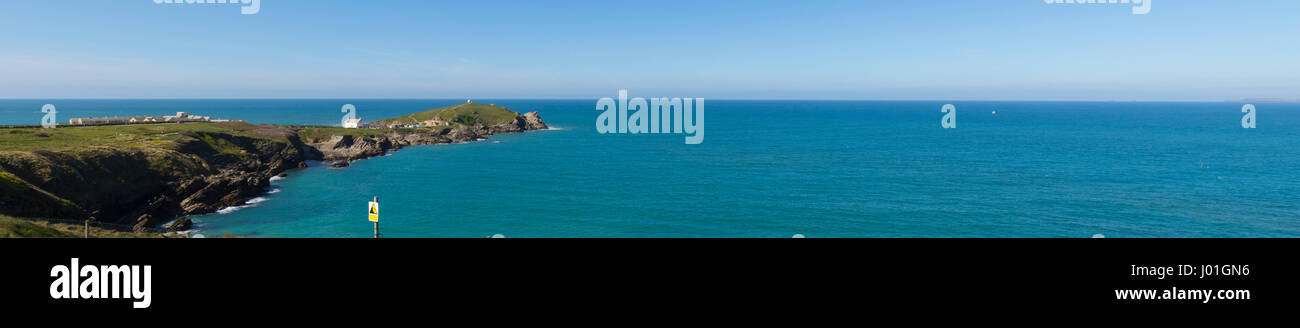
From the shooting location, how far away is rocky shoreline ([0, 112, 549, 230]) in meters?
50.3

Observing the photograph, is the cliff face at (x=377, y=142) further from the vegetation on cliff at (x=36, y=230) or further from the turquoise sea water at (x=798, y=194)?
the vegetation on cliff at (x=36, y=230)

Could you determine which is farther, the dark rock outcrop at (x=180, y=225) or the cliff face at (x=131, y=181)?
the cliff face at (x=131, y=181)

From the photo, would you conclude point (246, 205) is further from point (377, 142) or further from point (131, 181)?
point (377, 142)

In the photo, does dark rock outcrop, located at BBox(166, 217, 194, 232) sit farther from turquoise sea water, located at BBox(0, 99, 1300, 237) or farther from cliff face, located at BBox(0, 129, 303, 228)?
cliff face, located at BBox(0, 129, 303, 228)

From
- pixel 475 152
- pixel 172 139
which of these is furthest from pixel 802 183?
pixel 172 139

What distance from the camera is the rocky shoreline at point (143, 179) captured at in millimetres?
50312

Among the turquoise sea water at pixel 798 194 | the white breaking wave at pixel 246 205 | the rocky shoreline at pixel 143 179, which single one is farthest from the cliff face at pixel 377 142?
the white breaking wave at pixel 246 205

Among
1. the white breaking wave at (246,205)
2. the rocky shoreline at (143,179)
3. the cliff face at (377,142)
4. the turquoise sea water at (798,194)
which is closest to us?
the rocky shoreline at (143,179)

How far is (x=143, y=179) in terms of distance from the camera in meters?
62.0

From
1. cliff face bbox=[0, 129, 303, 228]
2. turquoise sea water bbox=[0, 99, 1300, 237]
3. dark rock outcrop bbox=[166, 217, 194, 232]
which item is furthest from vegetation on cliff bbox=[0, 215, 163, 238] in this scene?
turquoise sea water bbox=[0, 99, 1300, 237]

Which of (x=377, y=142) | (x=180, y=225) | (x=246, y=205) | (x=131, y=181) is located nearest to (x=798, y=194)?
(x=246, y=205)

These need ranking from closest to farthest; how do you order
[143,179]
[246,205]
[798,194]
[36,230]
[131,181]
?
[36,230] < [131,181] < [143,179] < [246,205] < [798,194]

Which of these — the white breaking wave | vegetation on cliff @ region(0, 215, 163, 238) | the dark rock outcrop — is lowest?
the dark rock outcrop
